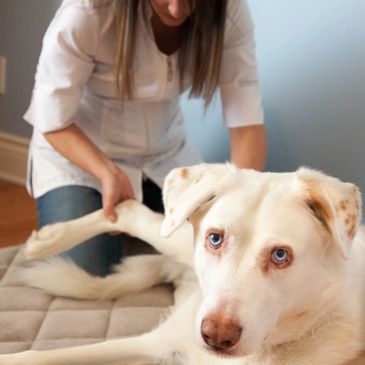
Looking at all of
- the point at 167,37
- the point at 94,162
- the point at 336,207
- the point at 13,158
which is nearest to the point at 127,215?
the point at 94,162

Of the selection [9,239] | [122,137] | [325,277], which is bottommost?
[9,239]

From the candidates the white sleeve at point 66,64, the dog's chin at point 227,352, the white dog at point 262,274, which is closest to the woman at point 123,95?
the white sleeve at point 66,64

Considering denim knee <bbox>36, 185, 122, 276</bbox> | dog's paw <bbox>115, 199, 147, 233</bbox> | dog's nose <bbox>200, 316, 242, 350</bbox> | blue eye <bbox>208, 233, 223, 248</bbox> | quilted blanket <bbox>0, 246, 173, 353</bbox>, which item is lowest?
quilted blanket <bbox>0, 246, 173, 353</bbox>

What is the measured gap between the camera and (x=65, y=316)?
1559 mm

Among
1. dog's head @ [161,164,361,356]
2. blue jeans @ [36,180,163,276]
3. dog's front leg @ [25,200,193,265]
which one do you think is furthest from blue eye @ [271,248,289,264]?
blue jeans @ [36,180,163,276]

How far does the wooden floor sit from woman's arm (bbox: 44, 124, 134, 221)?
1.97 feet

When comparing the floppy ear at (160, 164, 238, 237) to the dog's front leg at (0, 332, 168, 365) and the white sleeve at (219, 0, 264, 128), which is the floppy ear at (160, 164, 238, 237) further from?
the white sleeve at (219, 0, 264, 128)

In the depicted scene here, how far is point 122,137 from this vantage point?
74.4 inches

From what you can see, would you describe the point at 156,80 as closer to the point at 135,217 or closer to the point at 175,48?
the point at 175,48

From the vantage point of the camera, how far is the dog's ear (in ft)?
3.32

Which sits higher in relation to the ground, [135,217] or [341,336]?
[341,336]

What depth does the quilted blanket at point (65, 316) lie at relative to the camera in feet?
4.80

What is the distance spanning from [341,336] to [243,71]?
0.93 metres

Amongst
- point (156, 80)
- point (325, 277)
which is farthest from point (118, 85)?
point (325, 277)
